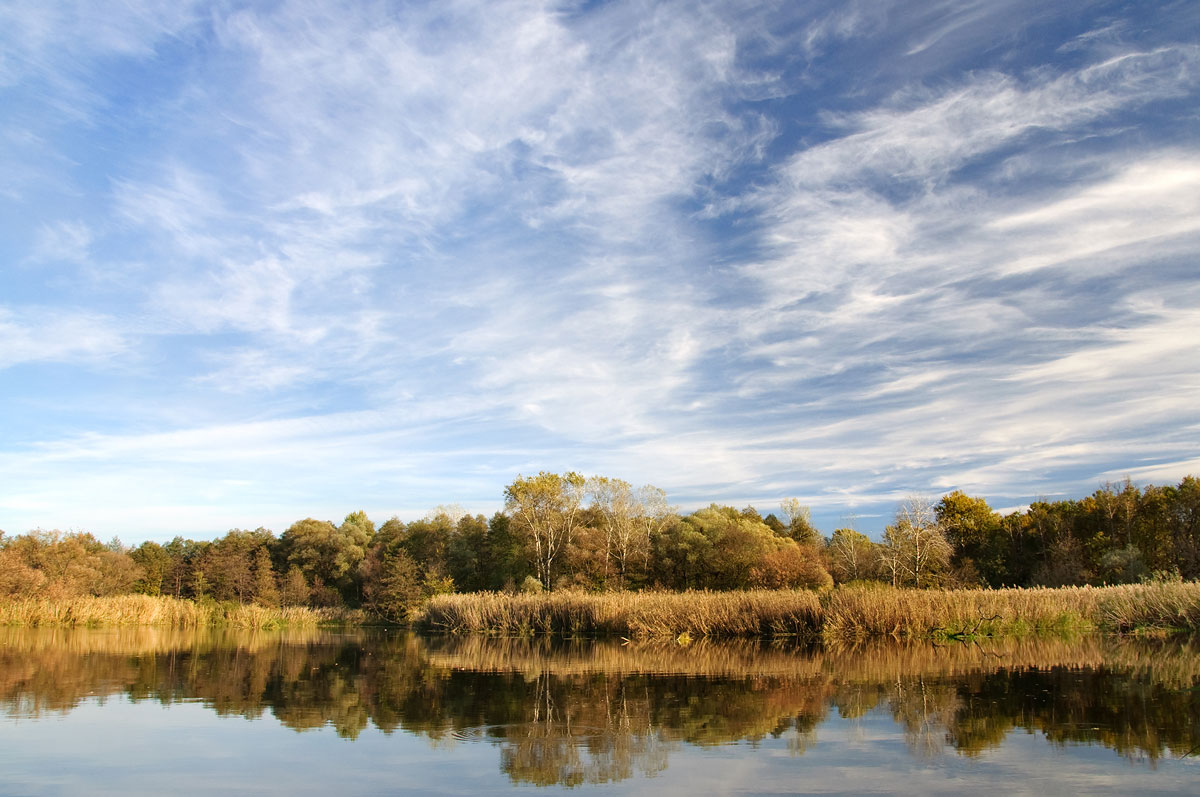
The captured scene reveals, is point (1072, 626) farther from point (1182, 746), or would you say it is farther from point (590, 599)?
point (1182, 746)

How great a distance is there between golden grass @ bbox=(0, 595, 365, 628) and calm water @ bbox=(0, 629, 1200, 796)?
924 inches

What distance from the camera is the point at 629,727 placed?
9.65m

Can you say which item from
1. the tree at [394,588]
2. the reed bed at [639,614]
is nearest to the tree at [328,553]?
the tree at [394,588]

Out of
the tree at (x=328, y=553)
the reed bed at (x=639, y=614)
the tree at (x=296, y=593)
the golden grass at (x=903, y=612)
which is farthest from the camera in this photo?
the tree at (x=328, y=553)

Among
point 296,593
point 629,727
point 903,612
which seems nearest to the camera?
point 629,727

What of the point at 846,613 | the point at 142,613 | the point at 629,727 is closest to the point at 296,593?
the point at 142,613

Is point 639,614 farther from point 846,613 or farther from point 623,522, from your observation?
point 623,522

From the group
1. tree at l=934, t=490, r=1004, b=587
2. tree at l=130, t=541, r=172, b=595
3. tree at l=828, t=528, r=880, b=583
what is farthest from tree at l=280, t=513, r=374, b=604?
tree at l=934, t=490, r=1004, b=587

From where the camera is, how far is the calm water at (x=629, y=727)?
7.04m

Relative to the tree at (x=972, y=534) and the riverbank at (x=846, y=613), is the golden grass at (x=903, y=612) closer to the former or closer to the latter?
the riverbank at (x=846, y=613)

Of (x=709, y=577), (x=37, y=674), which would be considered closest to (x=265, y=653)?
(x=37, y=674)

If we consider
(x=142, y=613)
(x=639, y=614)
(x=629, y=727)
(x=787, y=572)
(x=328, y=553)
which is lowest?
(x=142, y=613)

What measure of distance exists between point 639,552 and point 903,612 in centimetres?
3420

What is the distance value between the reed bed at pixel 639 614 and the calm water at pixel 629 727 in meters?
8.16
